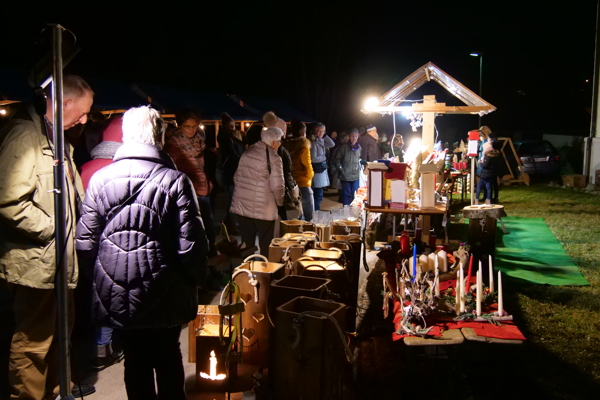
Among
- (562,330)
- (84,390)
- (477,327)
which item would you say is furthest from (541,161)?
(84,390)

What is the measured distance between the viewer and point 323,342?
2752mm

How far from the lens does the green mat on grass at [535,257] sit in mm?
6453

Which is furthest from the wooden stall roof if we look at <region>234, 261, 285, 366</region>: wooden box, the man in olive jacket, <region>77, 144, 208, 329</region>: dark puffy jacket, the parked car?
the parked car

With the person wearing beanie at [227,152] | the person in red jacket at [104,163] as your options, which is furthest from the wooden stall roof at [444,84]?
the person in red jacket at [104,163]

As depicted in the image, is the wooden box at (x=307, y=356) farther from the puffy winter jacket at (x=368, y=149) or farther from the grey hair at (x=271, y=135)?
the puffy winter jacket at (x=368, y=149)

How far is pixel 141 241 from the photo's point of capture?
2.48m

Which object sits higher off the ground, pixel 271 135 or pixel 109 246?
pixel 271 135

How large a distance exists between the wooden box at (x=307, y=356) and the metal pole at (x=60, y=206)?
43.5 inches

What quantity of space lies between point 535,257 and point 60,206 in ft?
22.6

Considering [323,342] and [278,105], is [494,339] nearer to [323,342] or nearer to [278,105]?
[323,342]

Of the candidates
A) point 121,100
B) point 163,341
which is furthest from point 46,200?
point 121,100

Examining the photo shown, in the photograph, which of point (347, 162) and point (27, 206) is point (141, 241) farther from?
point (347, 162)

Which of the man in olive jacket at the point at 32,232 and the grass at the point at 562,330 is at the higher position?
the man in olive jacket at the point at 32,232

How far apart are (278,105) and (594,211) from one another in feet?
51.7
